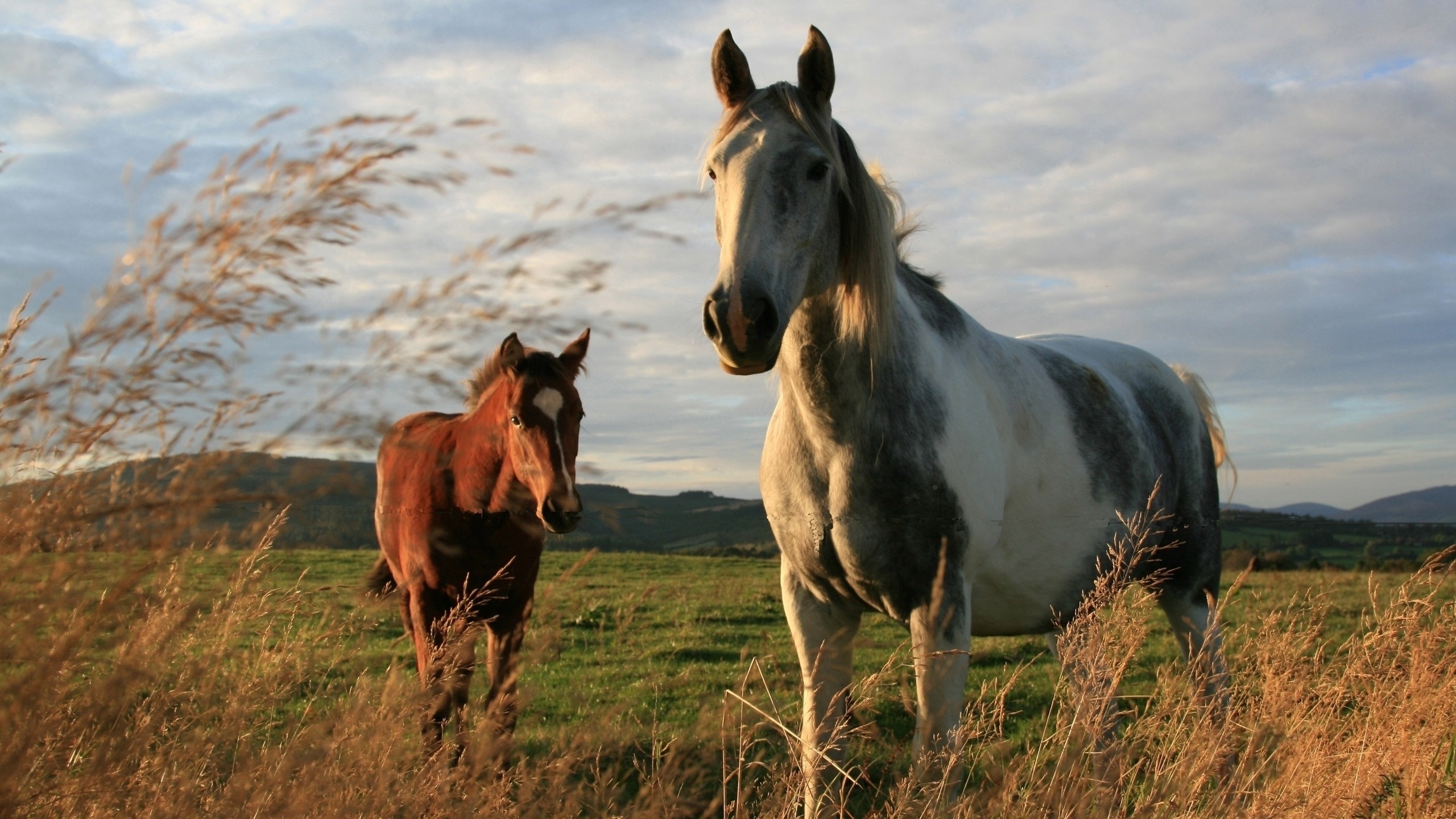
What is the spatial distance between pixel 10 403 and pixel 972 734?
7.86 ft

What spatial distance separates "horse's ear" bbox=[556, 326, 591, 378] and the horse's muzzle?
325 cm

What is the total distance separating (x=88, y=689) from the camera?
1.76 m

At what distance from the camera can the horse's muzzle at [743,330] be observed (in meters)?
2.55

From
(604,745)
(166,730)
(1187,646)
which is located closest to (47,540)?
(166,730)

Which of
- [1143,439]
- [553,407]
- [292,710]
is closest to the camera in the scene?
[292,710]

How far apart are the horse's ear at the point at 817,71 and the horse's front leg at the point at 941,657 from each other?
162 cm

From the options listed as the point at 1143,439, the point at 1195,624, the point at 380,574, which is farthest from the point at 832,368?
the point at 380,574

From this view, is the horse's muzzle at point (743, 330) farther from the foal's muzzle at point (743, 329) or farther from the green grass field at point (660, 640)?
the green grass field at point (660, 640)

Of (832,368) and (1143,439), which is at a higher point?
(832,368)

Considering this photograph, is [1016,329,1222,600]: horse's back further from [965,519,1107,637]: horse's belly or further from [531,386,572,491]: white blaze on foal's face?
[531,386,572,491]: white blaze on foal's face

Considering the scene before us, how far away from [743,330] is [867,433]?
0.82m

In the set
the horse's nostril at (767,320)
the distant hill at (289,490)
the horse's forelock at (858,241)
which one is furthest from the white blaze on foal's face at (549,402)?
the distant hill at (289,490)

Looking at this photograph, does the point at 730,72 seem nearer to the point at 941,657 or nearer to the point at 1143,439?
the point at 941,657

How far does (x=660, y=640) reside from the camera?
979cm
